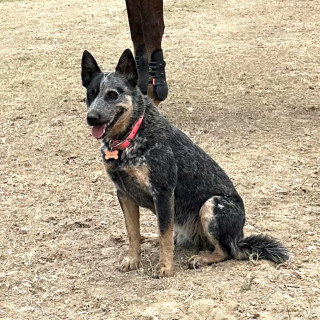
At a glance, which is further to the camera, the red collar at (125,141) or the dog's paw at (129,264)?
the dog's paw at (129,264)

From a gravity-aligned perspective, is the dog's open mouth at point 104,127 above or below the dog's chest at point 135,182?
above

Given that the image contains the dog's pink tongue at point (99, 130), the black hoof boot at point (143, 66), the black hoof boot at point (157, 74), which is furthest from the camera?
the black hoof boot at point (157, 74)

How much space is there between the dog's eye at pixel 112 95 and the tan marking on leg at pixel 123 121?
6 cm

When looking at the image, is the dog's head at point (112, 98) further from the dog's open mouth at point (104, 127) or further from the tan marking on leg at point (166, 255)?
the tan marking on leg at point (166, 255)

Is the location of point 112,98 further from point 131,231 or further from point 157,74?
point 157,74

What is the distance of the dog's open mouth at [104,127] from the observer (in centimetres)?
334

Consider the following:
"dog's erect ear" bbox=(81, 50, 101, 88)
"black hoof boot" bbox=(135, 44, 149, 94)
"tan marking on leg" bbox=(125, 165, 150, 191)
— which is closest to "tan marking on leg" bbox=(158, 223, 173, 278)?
"tan marking on leg" bbox=(125, 165, 150, 191)

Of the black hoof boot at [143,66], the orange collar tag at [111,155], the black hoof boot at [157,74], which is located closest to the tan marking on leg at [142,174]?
the orange collar tag at [111,155]

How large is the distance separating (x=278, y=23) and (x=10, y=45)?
4.48 m

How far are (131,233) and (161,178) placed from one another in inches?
17.5

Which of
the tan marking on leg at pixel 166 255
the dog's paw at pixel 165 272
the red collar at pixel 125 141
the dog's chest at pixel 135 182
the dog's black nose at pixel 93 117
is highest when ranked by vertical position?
the dog's black nose at pixel 93 117

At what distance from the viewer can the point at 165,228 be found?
342 centimetres

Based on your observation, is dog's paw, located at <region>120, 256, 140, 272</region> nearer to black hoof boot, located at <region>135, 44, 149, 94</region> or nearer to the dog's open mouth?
the dog's open mouth

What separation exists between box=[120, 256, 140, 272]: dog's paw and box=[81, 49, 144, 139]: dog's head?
0.75 metres
